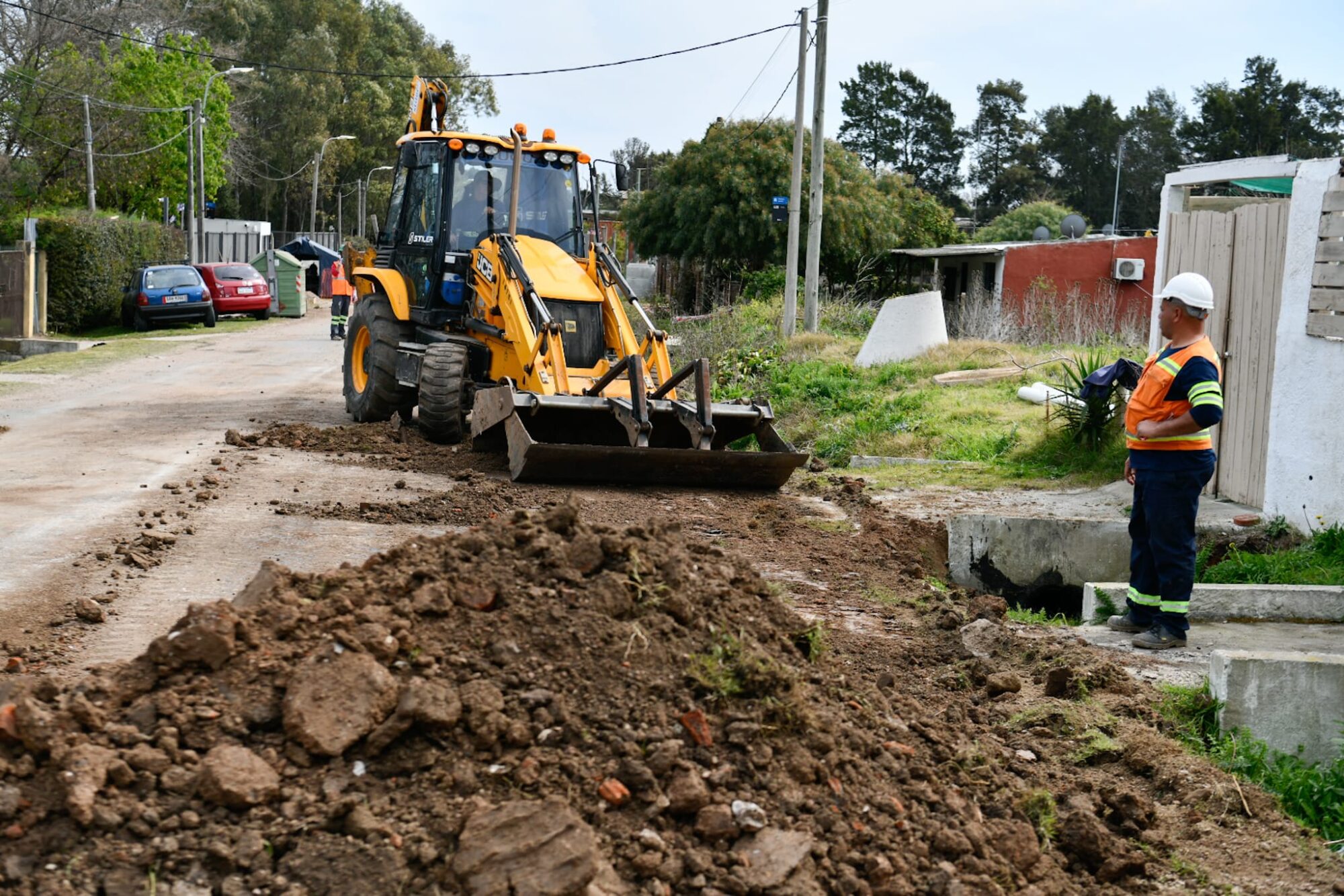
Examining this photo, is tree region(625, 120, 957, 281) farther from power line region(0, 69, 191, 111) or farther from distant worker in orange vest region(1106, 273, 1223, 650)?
distant worker in orange vest region(1106, 273, 1223, 650)

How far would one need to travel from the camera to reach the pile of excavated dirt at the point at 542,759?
367 cm

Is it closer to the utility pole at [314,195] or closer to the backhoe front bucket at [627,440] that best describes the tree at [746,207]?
the backhoe front bucket at [627,440]

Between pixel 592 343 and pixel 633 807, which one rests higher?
pixel 592 343

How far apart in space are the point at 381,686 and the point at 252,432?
9.68 m

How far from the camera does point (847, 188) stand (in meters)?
33.9

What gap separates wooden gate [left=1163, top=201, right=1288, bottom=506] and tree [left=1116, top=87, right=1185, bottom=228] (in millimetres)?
69727

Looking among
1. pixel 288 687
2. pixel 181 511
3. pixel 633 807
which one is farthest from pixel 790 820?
pixel 181 511

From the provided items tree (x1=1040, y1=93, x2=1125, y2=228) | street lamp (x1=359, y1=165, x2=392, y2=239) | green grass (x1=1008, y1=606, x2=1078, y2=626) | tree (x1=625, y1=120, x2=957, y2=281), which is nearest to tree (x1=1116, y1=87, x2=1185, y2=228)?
tree (x1=1040, y1=93, x2=1125, y2=228)

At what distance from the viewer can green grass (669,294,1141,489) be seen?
11.9 meters

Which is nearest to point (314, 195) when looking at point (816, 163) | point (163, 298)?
point (163, 298)

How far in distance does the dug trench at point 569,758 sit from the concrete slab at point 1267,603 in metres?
1.68

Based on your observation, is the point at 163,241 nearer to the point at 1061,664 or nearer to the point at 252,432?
the point at 252,432

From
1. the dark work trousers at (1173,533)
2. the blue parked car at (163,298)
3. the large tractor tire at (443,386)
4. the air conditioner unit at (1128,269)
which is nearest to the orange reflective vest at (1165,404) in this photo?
the dark work trousers at (1173,533)

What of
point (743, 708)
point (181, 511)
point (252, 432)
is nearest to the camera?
point (743, 708)
